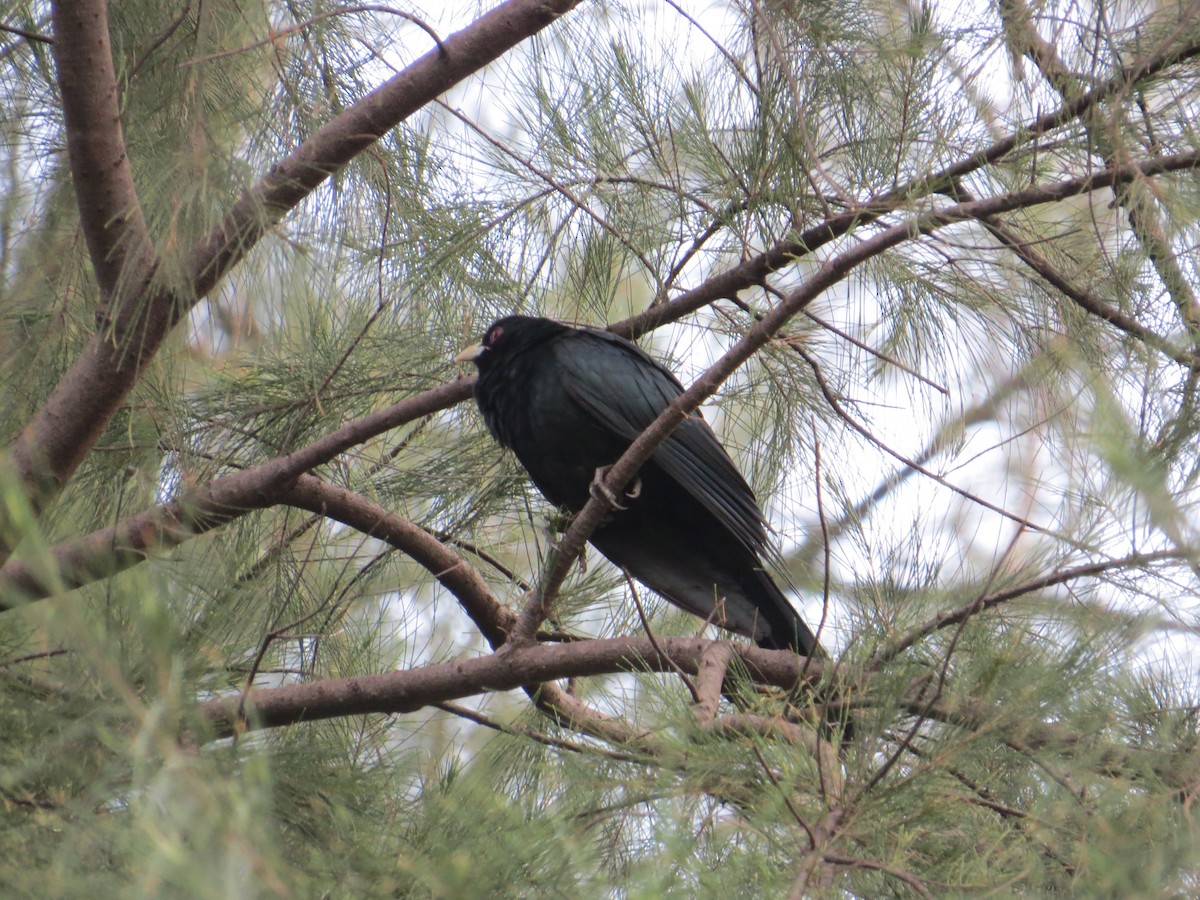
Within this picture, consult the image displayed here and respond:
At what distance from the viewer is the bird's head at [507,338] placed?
10.7ft

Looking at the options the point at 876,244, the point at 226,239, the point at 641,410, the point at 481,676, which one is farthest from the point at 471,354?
the point at 876,244

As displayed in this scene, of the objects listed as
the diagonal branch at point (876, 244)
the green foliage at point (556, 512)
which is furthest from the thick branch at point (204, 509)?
the diagonal branch at point (876, 244)

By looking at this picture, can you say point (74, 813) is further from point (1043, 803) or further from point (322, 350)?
point (322, 350)

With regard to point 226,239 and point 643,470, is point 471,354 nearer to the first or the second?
point 643,470

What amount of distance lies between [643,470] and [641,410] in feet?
0.55

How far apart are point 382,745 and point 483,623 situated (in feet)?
1.46

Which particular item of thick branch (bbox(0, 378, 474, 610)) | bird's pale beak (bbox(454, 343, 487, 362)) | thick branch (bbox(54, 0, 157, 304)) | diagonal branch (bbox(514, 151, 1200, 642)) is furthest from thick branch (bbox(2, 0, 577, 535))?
bird's pale beak (bbox(454, 343, 487, 362))

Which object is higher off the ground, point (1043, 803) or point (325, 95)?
point (325, 95)

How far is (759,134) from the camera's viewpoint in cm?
250

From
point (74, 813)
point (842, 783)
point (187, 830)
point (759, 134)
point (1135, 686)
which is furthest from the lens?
point (759, 134)

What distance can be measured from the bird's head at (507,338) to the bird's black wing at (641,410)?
0.23 ft

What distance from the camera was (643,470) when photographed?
10.9 ft

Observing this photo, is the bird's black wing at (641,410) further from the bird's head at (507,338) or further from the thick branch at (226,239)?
the thick branch at (226,239)

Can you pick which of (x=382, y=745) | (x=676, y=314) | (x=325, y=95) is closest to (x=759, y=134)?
(x=676, y=314)
